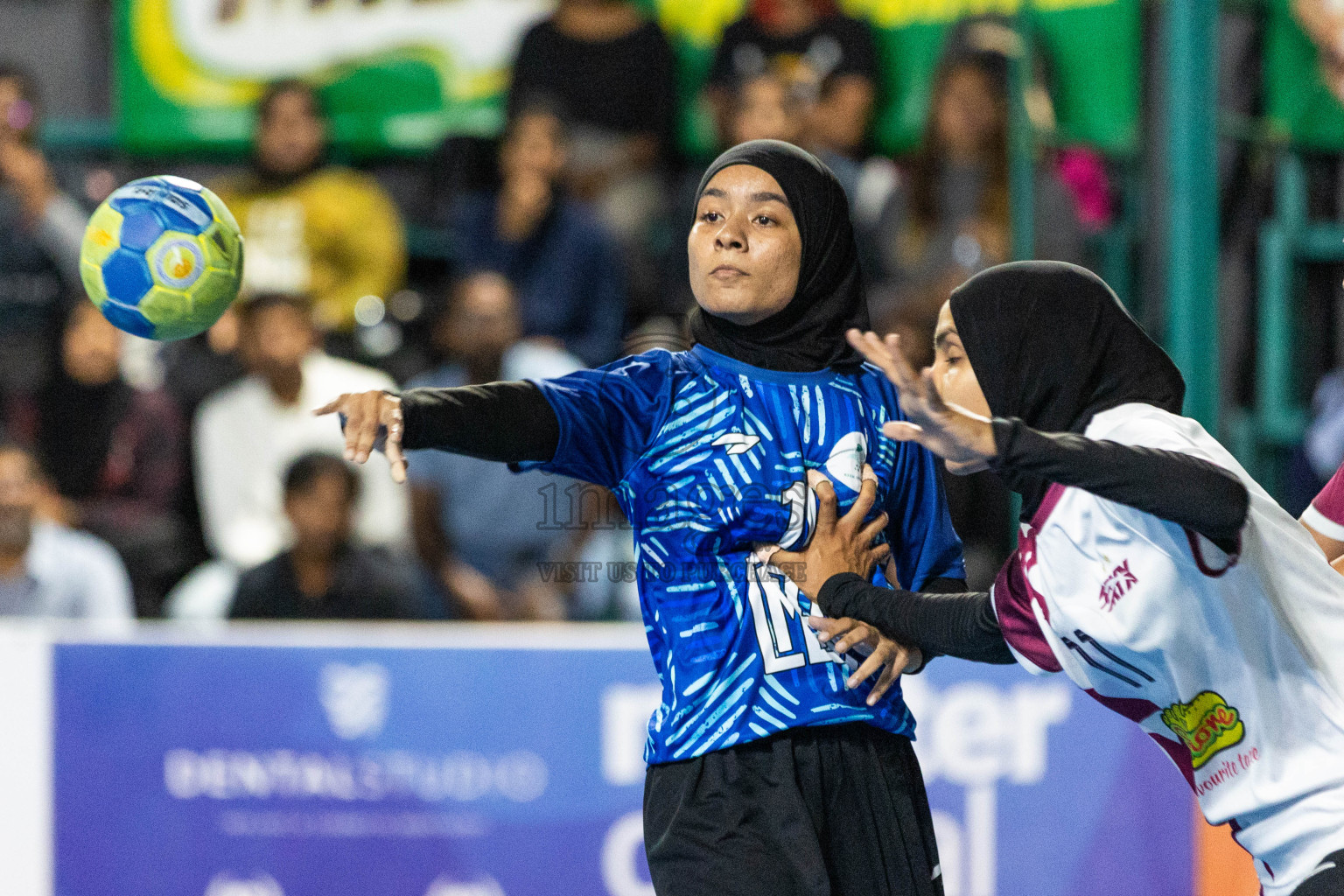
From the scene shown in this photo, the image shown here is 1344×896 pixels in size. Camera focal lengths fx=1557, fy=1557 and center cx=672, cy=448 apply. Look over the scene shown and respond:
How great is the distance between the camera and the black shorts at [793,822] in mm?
2820

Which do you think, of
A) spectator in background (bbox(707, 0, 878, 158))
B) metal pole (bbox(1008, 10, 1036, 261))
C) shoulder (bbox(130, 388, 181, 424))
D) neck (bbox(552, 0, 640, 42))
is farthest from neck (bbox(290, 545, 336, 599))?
metal pole (bbox(1008, 10, 1036, 261))

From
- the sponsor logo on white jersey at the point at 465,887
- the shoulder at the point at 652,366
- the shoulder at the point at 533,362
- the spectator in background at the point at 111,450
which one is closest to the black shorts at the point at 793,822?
the shoulder at the point at 652,366

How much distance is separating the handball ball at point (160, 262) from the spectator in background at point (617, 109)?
3.60m

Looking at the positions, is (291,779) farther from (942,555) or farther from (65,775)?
(942,555)

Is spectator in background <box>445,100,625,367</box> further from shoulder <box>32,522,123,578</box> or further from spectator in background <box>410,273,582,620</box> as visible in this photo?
shoulder <box>32,522,123,578</box>

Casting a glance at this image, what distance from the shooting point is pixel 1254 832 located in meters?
2.60

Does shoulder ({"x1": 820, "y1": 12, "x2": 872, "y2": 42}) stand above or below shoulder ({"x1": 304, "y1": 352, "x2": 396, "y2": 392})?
above

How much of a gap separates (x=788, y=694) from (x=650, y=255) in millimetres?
4009

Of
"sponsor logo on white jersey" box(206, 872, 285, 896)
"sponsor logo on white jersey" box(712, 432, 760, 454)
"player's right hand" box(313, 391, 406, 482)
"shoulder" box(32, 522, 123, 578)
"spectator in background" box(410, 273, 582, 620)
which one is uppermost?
"player's right hand" box(313, 391, 406, 482)

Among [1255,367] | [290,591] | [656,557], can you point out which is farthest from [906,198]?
[656,557]

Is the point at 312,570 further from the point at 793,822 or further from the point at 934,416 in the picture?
the point at 934,416

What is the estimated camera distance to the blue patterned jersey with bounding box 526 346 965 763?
2.89 m

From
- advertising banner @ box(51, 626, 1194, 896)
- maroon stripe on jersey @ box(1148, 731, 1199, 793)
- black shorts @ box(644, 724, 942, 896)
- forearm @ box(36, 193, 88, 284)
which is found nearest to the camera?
maroon stripe on jersey @ box(1148, 731, 1199, 793)

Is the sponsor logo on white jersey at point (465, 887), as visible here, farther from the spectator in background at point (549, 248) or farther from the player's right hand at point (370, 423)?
the player's right hand at point (370, 423)
